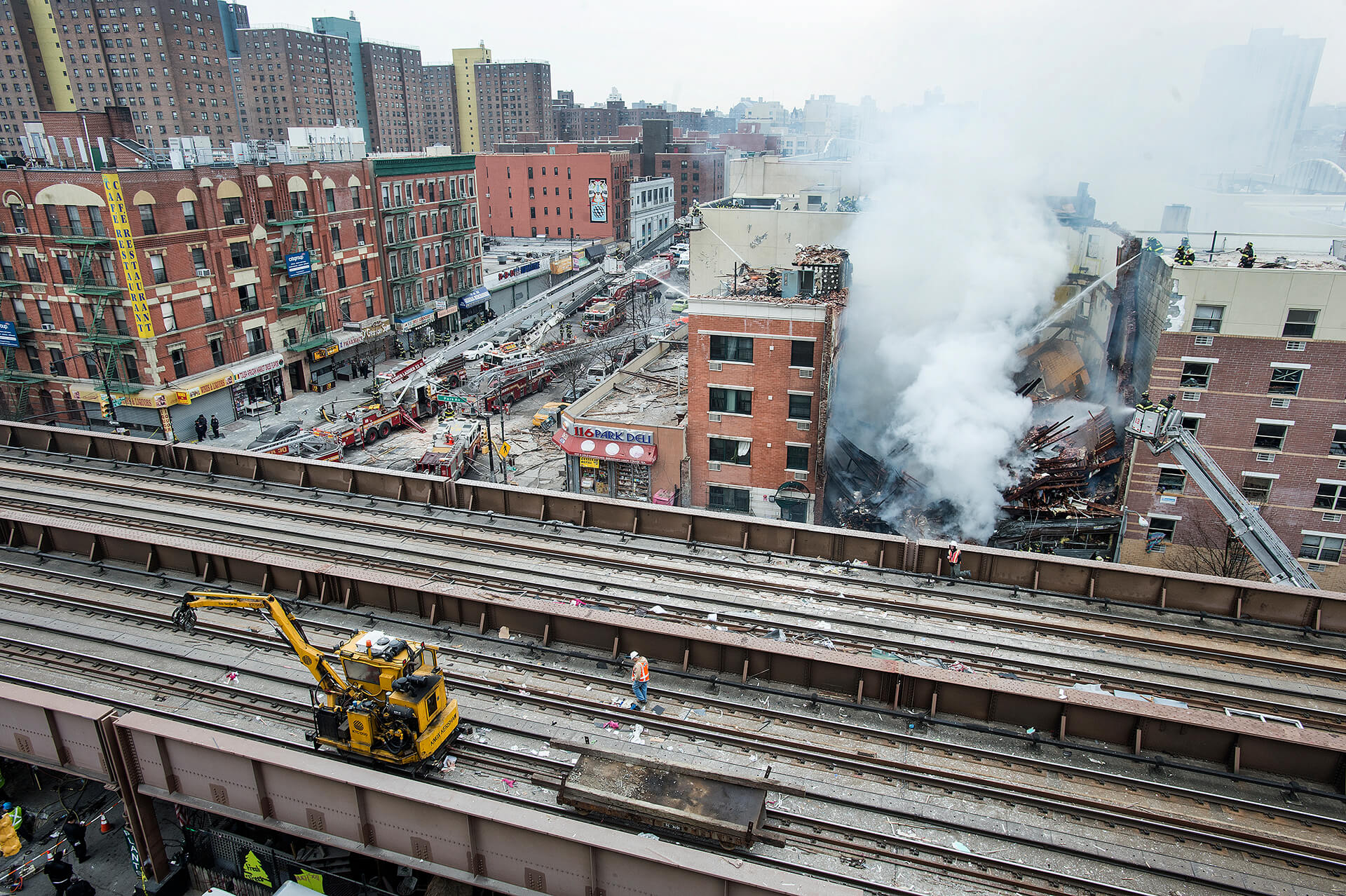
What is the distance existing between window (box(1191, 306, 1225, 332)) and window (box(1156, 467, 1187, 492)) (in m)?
4.54

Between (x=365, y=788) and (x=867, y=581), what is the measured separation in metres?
9.34

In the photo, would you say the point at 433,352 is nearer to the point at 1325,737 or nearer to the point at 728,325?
the point at 728,325

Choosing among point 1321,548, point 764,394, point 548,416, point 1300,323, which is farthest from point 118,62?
point 1321,548

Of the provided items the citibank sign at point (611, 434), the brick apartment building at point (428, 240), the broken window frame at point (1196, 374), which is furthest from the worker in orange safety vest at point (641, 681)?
the brick apartment building at point (428, 240)

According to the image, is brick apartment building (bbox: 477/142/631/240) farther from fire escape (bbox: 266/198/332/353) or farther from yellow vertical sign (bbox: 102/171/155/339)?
yellow vertical sign (bbox: 102/171/155/339)

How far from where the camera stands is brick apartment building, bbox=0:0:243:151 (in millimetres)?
89438

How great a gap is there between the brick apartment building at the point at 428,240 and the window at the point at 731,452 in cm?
3140

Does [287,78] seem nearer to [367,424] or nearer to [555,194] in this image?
[555,194]

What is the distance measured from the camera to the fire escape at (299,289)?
4212 centimetres

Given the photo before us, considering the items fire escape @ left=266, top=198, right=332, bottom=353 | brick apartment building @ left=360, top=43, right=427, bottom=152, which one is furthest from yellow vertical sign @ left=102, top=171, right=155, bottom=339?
brick apartment building @ left=360, top=43, right=427, bottom=152

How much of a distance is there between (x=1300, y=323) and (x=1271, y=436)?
11.8 ft

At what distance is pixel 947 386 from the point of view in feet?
88.0

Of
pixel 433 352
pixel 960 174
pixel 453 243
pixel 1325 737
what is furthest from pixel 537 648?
pixel 453 243

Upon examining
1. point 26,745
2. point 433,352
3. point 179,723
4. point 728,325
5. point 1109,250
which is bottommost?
point 433,352
